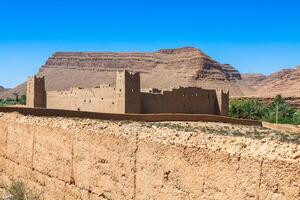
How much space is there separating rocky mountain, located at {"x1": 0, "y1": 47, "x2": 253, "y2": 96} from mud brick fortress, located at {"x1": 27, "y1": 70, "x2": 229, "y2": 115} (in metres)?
79.5

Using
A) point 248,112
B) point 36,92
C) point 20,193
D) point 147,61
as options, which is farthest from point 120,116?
point 147,61

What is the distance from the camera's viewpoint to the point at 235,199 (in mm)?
4129

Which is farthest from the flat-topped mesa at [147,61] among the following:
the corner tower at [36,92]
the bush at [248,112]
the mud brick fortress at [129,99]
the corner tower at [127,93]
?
the corner tower at [127,93]

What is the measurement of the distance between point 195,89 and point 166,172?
122 feet

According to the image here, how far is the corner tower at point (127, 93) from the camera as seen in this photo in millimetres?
33531

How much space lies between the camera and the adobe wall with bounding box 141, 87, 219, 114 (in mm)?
36000

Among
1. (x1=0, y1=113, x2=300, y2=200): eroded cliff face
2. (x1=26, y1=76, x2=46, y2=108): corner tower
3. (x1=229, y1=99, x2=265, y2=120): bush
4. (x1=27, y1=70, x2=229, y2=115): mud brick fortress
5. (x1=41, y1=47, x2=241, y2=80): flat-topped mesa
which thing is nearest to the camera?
(x1=0, y1=113, x2=300, y2=200): eroded cliff face

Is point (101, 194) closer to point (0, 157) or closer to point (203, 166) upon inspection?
point (203, 166)

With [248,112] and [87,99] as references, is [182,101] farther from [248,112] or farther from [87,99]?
[248,112]

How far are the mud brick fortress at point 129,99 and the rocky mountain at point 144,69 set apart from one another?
261 feet

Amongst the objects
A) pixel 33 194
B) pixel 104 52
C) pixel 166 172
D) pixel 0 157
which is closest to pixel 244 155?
pixel 166 172

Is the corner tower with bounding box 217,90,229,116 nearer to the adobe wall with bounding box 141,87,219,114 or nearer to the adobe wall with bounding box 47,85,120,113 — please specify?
the adobe wall with bounding box 141,87,219,114

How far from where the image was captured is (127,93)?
33.8 meters

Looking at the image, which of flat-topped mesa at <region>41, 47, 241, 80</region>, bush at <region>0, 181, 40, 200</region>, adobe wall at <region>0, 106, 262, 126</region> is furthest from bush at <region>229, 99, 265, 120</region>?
flat-topped mesa at <region>41, 47, 241, 80</region>
